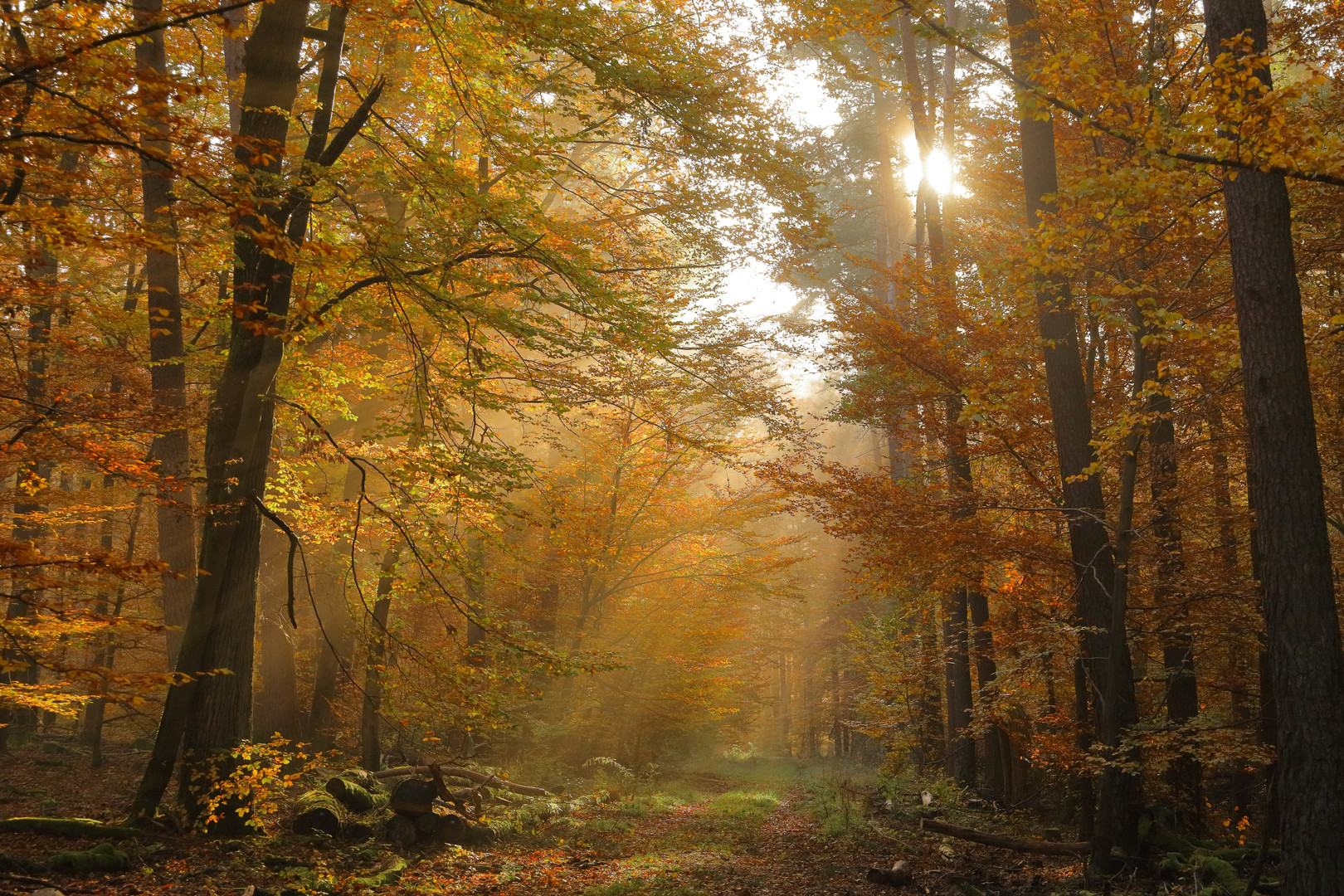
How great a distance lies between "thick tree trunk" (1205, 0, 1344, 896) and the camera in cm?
562

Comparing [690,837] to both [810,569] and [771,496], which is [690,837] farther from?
[810,569]

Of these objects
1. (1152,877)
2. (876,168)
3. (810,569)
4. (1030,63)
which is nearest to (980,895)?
(1152,877)

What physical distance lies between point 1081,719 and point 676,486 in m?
9.12

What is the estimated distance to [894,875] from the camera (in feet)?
28.2

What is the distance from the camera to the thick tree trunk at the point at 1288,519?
5617mm

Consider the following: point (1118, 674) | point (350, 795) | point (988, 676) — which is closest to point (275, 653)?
point (350, 795)

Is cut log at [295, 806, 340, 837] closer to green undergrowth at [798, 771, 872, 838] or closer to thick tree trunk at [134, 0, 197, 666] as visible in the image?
thick tree trunk at [134, 0, 197, 666]

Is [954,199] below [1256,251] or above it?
above

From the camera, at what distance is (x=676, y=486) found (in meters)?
17.4

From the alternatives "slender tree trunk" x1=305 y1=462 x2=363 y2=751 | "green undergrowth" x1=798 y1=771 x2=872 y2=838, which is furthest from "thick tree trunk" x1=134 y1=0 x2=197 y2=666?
"green undergrowth" x1=798 y1=771 x2=872 y2=838

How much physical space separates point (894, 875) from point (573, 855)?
4143 mm

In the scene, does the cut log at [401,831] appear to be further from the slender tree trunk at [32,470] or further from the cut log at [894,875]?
the cut log at [894,875]

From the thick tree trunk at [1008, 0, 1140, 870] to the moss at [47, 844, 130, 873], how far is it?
28.9ft

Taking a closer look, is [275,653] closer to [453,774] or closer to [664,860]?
[453,774]
